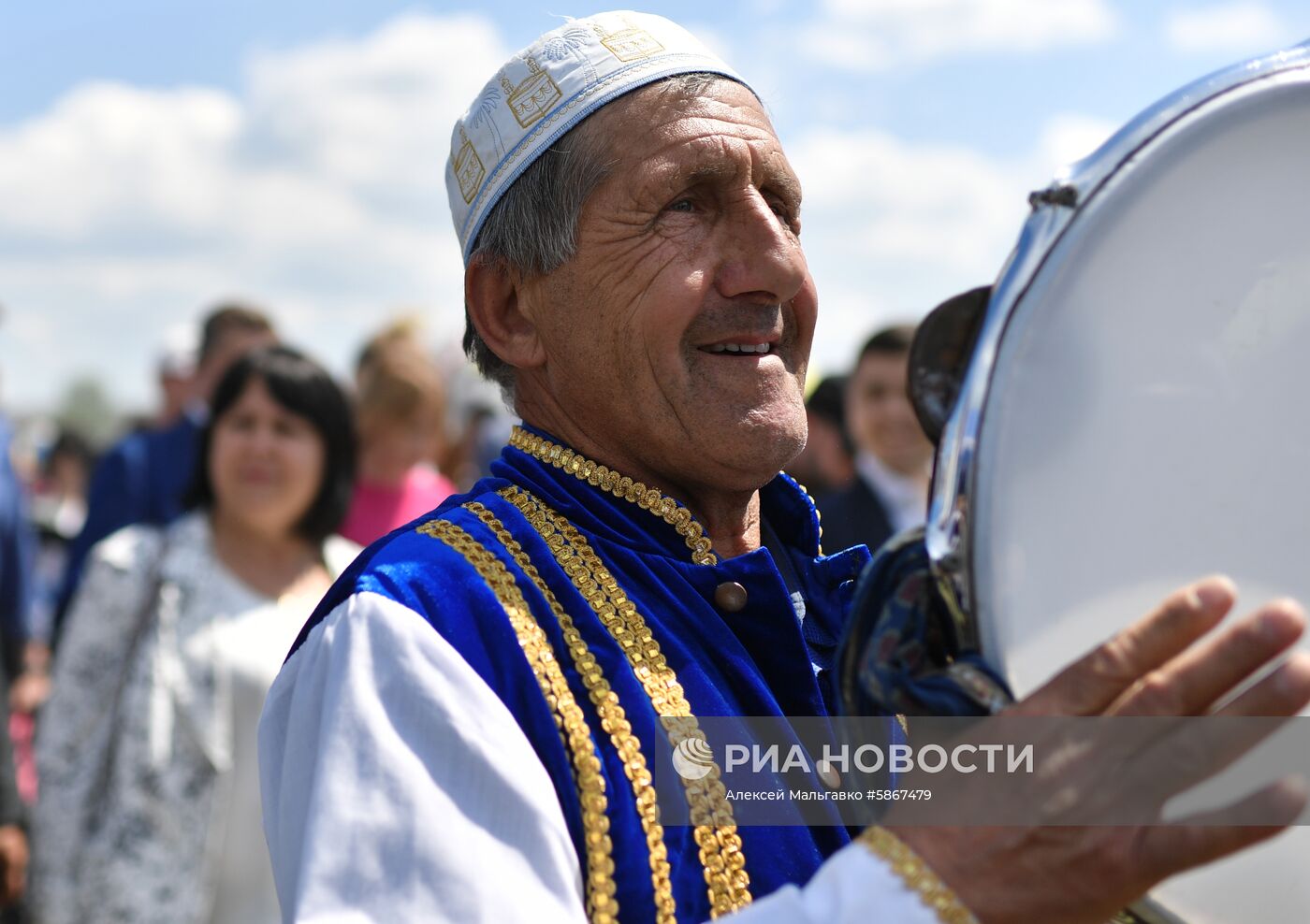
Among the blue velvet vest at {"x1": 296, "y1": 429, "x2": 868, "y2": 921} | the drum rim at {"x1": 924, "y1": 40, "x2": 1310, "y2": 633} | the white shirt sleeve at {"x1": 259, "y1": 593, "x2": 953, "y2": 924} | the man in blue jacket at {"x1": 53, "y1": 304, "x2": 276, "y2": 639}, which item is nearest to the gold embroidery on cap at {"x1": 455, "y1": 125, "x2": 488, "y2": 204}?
the blue velvet vest at {"x1": 296, "y1": 429, "x2": 868, "y2": 921}

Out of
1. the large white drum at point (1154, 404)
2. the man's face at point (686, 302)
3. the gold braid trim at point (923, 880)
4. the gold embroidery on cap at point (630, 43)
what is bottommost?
the gold braid trim at point (923, 880)

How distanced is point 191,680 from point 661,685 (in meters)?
2.59

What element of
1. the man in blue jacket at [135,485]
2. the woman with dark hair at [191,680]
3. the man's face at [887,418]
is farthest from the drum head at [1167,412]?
the man in blue jacket at [135,485]

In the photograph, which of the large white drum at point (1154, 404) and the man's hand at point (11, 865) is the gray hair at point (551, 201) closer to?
the large white drum at point (1154, 404)

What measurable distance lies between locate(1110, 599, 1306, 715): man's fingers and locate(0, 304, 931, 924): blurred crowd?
202 cm

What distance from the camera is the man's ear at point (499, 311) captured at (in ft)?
6.78

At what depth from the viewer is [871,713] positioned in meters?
1.31

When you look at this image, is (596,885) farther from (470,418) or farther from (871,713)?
(470,418)

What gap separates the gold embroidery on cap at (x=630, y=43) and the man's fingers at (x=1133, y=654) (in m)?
1.08

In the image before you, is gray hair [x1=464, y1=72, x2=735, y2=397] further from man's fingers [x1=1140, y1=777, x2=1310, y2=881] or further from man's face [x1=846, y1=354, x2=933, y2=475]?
man's face [x1=846, y1=354, x2=933, y2=475]

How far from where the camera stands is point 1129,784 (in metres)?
1.20

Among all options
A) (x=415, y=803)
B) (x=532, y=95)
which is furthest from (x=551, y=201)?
(x=415, y=803)

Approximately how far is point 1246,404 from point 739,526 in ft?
2.68

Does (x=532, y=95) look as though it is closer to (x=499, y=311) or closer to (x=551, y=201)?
(x=551, y=201)
